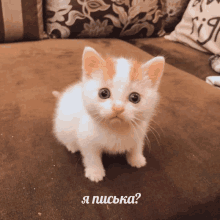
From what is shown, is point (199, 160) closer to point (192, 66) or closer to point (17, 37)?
point (192, 66)

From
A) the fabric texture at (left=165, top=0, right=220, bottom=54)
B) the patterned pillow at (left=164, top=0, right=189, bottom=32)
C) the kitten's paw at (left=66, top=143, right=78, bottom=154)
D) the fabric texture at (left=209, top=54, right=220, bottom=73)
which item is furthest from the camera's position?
the patterned pillow at (left=164, top=0, right=189, bottom=32)

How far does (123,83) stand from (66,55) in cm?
93

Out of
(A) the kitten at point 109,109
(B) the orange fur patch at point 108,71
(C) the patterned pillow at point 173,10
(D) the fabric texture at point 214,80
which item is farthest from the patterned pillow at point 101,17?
(B) the orange fur patch at point 108,71

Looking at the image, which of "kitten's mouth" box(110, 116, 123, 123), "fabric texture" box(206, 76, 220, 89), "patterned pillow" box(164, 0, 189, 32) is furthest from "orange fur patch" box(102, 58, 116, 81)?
"patterned pillow" box(164, 0, 189, 32)

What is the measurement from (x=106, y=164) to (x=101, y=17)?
4.05 ft

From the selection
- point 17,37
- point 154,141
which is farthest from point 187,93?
point 17,37

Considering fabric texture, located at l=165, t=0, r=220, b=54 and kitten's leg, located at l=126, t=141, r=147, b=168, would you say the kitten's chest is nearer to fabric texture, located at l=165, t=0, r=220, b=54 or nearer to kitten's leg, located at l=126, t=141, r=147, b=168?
kitten's leg, located at l=126, t=141, r=147, b=168

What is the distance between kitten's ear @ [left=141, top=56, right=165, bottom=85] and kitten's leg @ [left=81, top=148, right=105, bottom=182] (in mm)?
313

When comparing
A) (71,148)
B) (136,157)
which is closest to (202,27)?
(136,157)

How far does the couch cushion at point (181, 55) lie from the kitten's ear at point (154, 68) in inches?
37.1

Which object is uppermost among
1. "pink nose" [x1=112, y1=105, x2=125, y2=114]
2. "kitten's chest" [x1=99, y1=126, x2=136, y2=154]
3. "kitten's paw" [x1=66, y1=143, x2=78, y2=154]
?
"pink nose" [x1=112, y1=105, x2=125, y2=114]

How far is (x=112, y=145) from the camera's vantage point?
2.16 ft

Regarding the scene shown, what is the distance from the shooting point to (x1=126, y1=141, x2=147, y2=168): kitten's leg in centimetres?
73

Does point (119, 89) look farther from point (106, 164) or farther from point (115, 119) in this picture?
point (106, 164)
